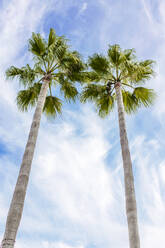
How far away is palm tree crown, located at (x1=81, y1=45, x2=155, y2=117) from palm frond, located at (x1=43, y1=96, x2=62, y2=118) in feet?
4.83

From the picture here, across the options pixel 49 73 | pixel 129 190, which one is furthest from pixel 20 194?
pixel 49 73

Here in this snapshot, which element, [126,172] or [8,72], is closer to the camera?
[126,172]

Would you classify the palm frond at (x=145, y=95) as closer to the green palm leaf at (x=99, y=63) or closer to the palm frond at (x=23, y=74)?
the green palm leaf at (x=99, y=63)

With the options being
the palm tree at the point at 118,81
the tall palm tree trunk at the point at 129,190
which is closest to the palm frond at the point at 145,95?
the palm tree at the point at 118,81

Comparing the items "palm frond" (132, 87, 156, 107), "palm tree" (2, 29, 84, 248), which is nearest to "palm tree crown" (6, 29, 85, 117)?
"palm tree" (2, 29, 84, 248)

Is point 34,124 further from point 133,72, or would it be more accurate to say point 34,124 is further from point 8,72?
point 133,72

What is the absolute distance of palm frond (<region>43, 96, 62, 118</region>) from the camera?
13.6m

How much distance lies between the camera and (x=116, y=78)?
13.0 meters

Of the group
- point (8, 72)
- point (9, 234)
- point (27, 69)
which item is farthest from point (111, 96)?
point (9, 234)

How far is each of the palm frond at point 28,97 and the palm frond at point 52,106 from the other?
778 millimetres

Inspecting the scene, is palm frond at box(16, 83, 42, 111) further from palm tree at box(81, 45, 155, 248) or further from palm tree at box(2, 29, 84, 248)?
palm tree at box(81, 45, 155, 248)

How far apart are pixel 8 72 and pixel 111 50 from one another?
566cm

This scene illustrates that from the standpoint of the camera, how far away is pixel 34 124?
31.6 feet

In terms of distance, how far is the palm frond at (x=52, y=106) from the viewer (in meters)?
13.6
